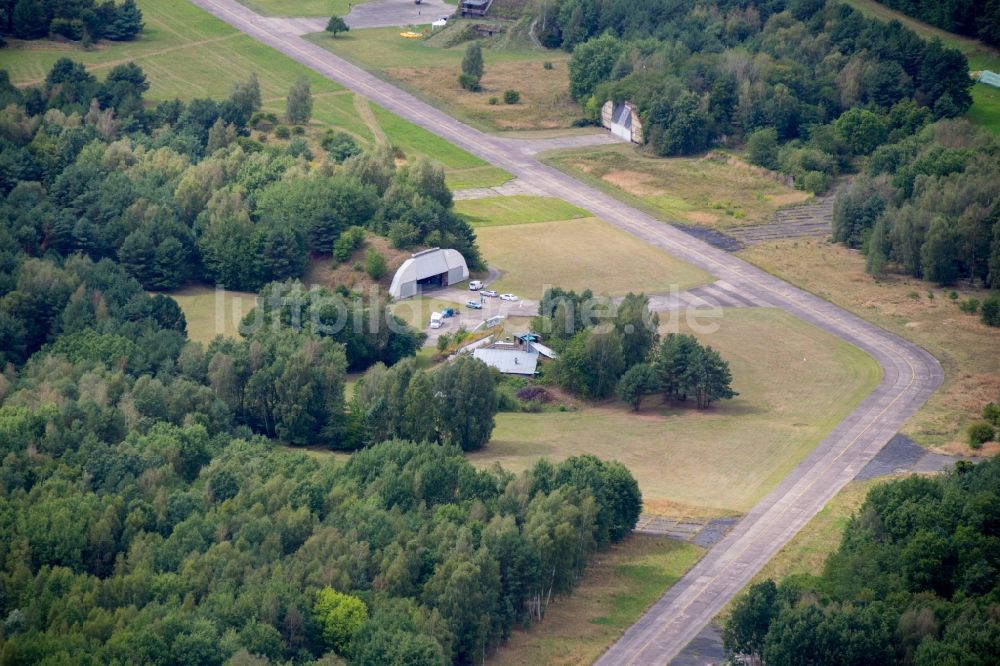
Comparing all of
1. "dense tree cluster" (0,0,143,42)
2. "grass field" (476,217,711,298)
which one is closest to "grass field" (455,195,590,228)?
"grass field" (476,217,711,298)

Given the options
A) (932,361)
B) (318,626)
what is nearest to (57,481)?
(318,626)

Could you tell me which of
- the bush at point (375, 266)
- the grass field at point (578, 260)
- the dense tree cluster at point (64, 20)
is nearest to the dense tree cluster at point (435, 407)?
the bush at point (375, 266)

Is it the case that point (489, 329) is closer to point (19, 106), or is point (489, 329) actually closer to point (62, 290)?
point (62, 290)

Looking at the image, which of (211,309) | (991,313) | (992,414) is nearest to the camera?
(992,414)

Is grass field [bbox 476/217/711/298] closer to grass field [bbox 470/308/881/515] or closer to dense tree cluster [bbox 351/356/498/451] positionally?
grass field [bbox 470/308/881/515]

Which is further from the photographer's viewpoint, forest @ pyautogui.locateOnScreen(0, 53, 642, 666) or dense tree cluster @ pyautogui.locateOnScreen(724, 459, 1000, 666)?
forest @ pyautogui.locateOnScreen(0, 53, 642, 666)

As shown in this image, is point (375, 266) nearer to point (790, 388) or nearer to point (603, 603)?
point (790, 388)

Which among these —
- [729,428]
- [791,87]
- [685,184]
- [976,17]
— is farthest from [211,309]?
[976,17]
